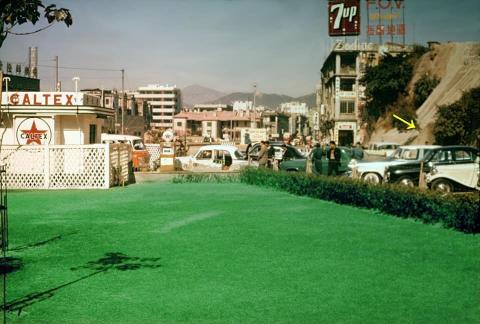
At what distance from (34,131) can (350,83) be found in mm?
64888

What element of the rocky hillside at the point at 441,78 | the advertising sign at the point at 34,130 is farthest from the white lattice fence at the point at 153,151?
the rocky hillside at the point at 441,78

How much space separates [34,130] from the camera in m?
19.0

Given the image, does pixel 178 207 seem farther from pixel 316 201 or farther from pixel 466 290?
pixel 466 290

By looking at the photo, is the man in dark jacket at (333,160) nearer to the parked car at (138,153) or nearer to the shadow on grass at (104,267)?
the shadow on grass at (104,267)

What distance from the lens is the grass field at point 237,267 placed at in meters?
5.04

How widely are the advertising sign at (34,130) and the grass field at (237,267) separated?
24.7 feet

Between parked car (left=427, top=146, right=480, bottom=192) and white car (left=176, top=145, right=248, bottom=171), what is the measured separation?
10.6m

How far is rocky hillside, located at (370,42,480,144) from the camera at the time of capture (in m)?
51.4

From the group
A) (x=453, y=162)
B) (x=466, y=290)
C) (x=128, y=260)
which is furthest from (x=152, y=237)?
(x=453, y=162)

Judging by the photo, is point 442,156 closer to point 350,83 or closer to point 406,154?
point 406,154

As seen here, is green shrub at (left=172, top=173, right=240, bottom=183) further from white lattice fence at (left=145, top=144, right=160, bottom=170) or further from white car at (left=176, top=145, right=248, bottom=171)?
white lattice fence at (left=145, top=144, right=160, bottom=170)

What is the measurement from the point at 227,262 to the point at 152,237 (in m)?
2.31

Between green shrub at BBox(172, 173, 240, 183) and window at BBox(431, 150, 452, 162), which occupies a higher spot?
window at BBox(431, 150, 452, 162)

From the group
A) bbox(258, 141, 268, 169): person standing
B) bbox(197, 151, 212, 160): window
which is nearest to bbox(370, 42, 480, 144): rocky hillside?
bbox(197, 151, 212, 160): window
